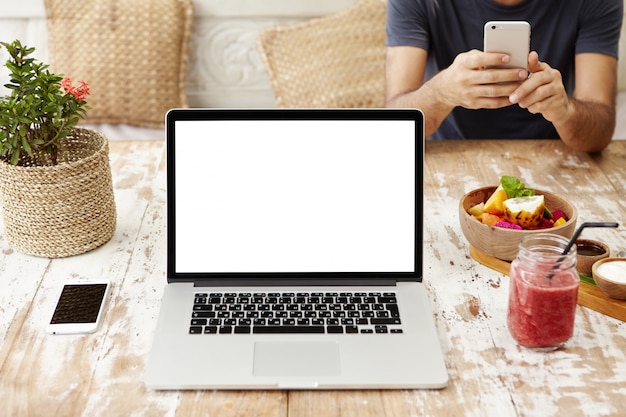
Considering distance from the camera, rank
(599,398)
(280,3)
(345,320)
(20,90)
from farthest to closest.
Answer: (280,3), (20,90), (345,320), (599,398)

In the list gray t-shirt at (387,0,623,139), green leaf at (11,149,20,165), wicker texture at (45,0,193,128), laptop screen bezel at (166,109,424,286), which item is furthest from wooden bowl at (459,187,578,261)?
wicker texture at (45,0,193,128)

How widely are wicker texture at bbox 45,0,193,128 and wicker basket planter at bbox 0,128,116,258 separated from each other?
1183 millimetres

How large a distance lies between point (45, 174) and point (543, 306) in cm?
74

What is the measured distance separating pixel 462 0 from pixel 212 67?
0.95 metres

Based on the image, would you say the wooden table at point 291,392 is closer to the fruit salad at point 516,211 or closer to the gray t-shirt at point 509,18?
the fruit salad at point 516,211

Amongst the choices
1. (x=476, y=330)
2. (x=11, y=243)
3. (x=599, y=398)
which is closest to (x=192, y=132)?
(x=11, y=243)

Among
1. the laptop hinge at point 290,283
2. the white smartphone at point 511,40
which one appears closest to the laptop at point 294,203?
the laptop hinge at point 290,283

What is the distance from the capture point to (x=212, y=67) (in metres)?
2.48

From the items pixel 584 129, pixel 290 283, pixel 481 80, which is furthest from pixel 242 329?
pixel 584 129

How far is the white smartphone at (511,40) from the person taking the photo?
1331 millimetres

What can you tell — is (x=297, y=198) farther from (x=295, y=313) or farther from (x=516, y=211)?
(x=516, y=211)

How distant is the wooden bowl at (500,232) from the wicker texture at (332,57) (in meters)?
1.22

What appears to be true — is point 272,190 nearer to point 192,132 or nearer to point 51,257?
point 192,132

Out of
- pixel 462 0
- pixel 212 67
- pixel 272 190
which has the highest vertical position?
pixel 462 0
